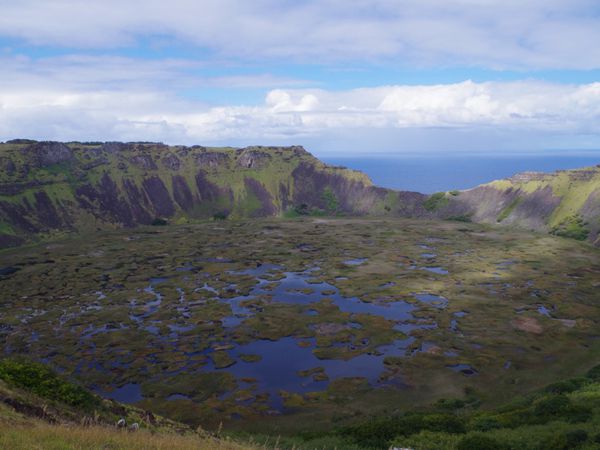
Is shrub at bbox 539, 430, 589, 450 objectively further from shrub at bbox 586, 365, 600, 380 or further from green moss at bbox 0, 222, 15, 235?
green moss at bbox 0, 222, 15, 235

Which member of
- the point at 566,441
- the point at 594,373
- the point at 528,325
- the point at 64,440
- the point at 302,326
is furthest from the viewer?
the point at 302,326

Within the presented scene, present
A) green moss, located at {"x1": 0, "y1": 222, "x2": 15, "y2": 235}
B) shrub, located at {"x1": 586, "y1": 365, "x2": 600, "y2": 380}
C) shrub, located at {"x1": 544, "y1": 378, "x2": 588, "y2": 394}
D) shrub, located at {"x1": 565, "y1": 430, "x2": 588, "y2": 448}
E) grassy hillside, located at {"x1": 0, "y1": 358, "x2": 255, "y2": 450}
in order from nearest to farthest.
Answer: grassy hillside, located at {"x1": 0, "y1": 358, "x2": 255, "y2": 450} → shrub, located at {"x1": 565, "y1": 430, "x2": 588, "y2": 448} → shrub, located at {"x1": 544, "y1": 378, "x2": 588, "y2": 394} → shrub, located at {"x1": 586, "y1": 365, "x2": 600, "y2": 380} → green moss, located at {"x1": 0, "y1": 222, "x2": 15, "y2": 235}

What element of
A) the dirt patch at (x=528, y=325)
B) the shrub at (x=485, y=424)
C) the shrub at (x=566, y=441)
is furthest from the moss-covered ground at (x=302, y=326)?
the shrub at (x=566, y=441)

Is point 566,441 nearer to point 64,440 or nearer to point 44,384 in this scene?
point 64,440

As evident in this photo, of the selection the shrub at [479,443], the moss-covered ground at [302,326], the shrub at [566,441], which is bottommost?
the moss-covered ground at [302,326]

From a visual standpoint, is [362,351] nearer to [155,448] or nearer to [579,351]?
[579,351]

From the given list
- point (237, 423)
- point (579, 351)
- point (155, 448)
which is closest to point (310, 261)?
point (579, 351)

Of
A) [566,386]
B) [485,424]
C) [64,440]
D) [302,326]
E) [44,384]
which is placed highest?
[64,440]

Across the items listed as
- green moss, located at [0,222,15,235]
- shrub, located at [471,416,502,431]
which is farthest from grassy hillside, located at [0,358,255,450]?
green moss, located at [0,222,15,235]

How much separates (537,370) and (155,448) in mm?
70561

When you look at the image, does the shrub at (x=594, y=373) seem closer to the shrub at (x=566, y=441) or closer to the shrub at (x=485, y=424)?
the shrub at (x=485, y=424)

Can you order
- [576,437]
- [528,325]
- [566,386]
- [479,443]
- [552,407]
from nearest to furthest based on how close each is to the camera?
[576,437]
[479,443]
[552,407]
[566,386]
[528,325]

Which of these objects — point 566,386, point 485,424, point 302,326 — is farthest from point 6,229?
point 566,386

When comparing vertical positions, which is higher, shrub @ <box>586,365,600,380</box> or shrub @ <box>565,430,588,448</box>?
shrub @ <box>565,430,588,448</box>
